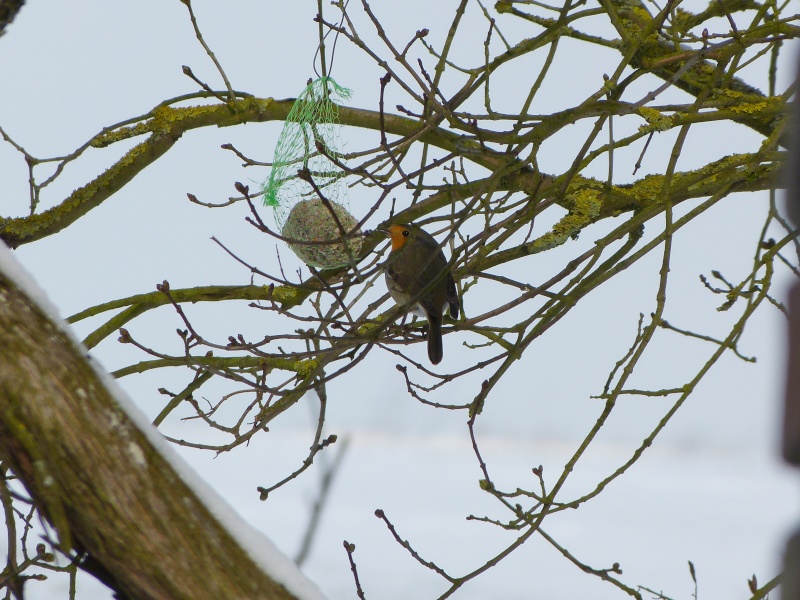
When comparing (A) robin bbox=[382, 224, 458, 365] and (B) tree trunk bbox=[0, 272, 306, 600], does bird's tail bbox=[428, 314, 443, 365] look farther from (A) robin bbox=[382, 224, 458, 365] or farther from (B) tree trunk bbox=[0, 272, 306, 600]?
(B) tree trunk bbox=[0, 272, 306, 600]

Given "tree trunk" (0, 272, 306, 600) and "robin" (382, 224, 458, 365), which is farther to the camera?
"robin" (382, 224, 458, 365)

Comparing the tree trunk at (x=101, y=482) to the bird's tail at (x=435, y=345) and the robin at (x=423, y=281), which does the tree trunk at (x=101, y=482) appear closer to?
the robin at (x=423, y=281)

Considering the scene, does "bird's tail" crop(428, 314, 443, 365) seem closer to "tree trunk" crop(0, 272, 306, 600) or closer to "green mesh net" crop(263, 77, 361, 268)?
"green mesh net" crop(263, 77, 361, 268)

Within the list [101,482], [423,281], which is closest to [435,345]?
[423,281]

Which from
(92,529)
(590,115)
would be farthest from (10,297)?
(590,115)

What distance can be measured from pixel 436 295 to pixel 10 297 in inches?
113

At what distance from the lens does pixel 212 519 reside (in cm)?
170

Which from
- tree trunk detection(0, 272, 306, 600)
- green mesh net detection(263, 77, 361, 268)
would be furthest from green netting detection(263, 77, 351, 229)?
tree trunk detection(0, 272, 306, 600)

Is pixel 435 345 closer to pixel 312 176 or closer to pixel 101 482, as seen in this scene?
pixel 312 176

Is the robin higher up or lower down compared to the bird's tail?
higher up

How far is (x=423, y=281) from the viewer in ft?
15.0

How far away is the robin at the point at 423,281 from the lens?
393 centimetres

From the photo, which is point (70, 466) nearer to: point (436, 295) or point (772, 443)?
point (772, 443)

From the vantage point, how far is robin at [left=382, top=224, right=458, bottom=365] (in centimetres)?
393
